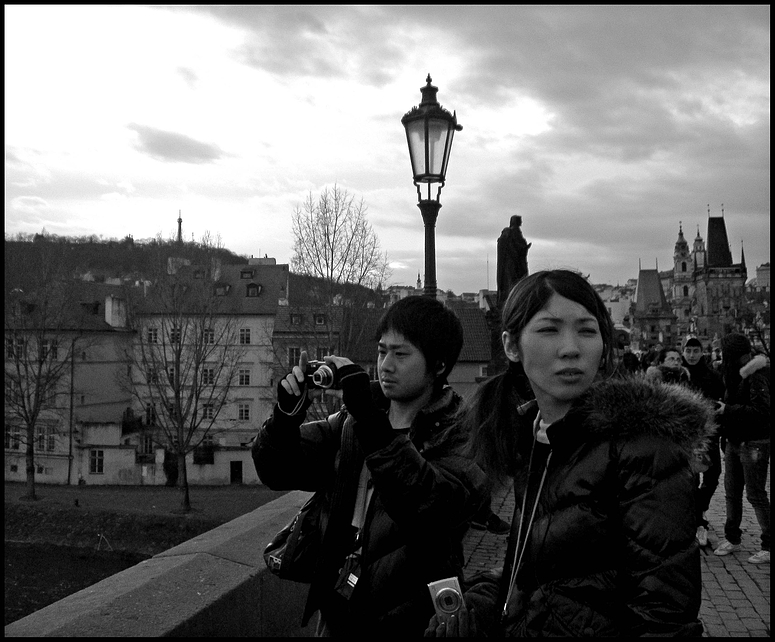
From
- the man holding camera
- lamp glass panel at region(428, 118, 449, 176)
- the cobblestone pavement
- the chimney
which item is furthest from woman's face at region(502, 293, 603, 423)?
the chimney

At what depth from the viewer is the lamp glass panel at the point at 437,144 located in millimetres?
7934

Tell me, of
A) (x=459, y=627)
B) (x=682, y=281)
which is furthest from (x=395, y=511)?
(x=682, y=281)

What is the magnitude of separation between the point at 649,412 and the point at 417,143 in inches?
265

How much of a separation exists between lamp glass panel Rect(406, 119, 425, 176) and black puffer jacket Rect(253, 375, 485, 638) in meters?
5.68

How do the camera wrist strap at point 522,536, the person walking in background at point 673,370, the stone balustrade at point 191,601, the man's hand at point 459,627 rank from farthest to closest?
the person walking in background at point 673,370 < the stone balustrade at point 191,601 < the man's hand at point 459,627 < the camera wrist strap at point 522,536

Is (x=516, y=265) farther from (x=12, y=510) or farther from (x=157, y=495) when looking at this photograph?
(x=157, y=495)

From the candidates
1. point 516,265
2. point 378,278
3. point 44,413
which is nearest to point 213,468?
point 44,413

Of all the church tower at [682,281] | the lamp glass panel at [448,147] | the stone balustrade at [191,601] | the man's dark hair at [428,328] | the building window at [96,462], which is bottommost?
the building window at [96,462]

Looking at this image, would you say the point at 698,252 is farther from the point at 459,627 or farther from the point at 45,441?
the point at 459,627

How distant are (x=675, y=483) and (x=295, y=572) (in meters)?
1.40

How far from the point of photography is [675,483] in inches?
62.2

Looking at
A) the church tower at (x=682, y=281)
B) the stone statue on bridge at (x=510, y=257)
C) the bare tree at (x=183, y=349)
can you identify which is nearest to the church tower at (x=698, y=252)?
the church tower at (x=682, y=281)

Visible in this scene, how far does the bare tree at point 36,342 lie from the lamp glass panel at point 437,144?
36147 mm

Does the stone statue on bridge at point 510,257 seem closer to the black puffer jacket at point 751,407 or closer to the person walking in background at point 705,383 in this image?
the person walking in background at point 705,383
